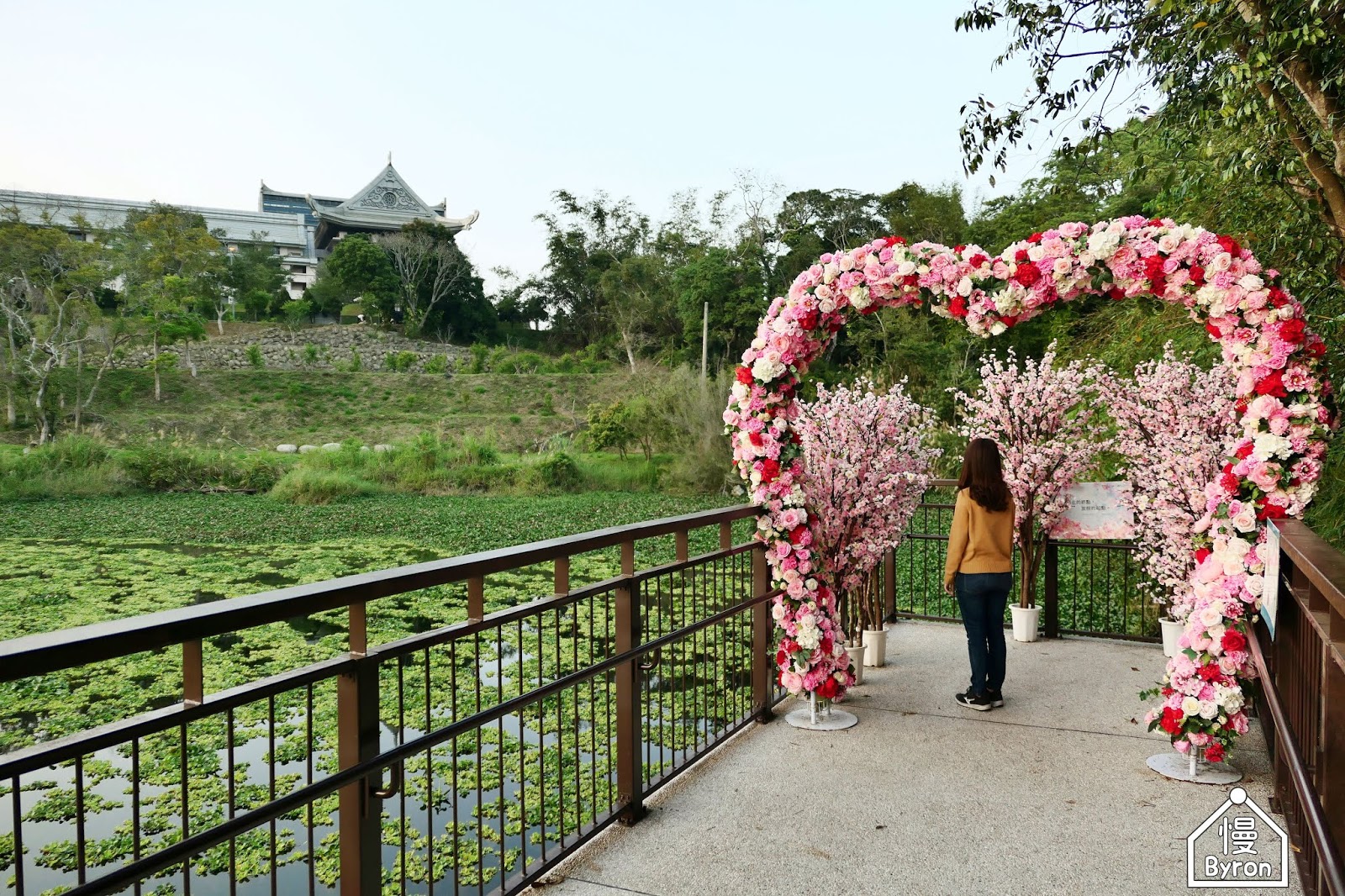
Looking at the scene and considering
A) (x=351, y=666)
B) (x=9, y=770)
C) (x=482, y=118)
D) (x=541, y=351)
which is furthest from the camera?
(x=541, y=351)

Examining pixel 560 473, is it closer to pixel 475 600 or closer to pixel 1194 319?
pixel 1194 319

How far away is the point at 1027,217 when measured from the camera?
24.1 meters

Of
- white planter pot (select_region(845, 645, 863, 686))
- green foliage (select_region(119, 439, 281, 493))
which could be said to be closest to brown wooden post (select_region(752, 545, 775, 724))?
white planter pot (select_region(845, 645, 863, 686))

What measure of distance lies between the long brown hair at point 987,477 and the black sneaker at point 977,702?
100 centimetres

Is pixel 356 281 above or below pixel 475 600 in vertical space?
above

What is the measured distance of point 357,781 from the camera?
2.00 m

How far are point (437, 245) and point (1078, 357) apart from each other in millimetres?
39107

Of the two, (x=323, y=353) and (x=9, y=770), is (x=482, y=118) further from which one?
(x=9, y=770)

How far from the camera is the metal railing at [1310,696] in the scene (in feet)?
6.04

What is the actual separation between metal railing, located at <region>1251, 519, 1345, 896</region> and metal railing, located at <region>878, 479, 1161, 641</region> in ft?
8.90

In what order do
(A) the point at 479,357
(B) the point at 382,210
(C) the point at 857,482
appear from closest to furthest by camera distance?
(C) the point at 857,482, (A) the point at 479,357, (B) the point at 382,210

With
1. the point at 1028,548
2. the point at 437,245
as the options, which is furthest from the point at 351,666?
the point at 437,245

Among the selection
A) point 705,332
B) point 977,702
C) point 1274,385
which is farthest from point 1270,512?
point 705,332

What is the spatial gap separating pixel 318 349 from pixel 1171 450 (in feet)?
121
